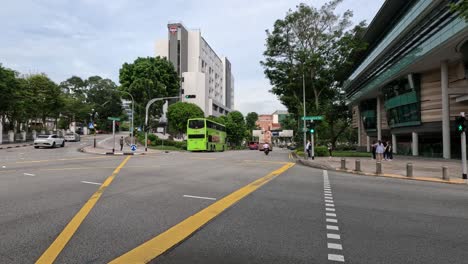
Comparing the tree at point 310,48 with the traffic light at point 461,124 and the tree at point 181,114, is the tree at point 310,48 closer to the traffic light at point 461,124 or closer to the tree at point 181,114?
the traffic light at point 461,124

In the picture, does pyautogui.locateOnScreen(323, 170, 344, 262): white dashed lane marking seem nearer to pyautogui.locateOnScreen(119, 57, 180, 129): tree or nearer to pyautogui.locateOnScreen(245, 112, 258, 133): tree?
pyautogui.locateOnScreen(119, 57, 180, 129): tree

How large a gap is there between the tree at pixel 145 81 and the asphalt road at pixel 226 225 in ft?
115

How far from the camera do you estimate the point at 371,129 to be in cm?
4584

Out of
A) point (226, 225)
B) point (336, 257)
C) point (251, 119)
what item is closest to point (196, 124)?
point (226, 225)

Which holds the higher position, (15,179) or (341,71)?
(341,71)

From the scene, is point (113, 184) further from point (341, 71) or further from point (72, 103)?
point (72, 103)

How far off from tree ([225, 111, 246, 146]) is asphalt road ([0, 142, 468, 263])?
63.2 meters

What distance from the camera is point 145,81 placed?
4184 cm

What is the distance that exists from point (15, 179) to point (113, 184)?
3753mm

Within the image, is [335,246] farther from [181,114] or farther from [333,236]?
[181,114]

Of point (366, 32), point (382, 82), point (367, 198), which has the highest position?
point (366, 32)

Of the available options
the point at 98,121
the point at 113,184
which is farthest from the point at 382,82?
the point at 98,121

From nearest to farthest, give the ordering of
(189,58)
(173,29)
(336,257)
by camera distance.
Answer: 1. (336,257)
2. (173,29)
3. (189,58)

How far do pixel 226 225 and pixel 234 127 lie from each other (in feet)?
221
